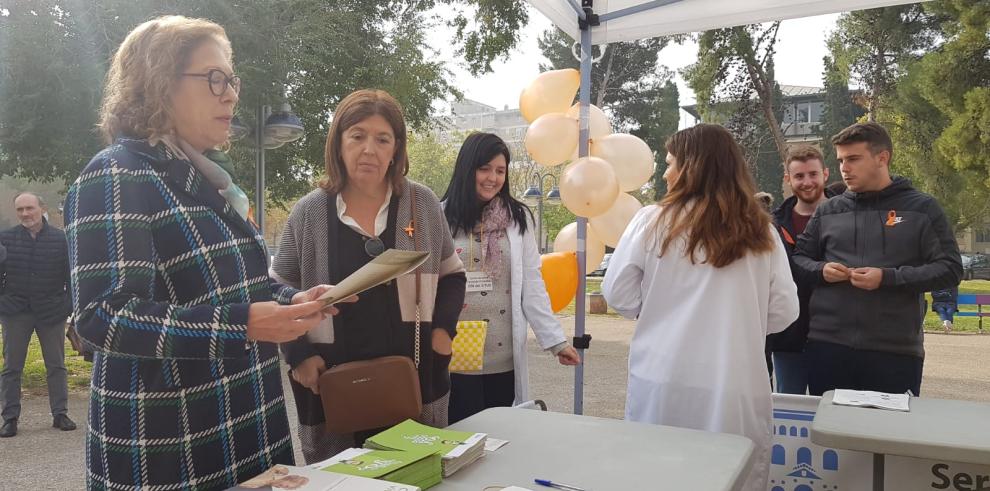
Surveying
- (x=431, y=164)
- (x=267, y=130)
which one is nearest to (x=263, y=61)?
(x=267, y=130)

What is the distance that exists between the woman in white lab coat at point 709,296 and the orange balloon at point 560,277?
141 centimetres

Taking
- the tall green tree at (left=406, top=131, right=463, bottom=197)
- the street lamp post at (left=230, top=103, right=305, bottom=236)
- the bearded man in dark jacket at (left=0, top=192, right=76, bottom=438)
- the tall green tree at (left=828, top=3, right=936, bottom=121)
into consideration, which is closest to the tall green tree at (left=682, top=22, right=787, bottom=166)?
the tall green tree at (left=828, top=3, right=936, bottom=121)

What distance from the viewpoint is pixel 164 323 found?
1227 mm

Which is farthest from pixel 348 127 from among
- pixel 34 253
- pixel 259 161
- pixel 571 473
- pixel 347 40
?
pixel 347 40

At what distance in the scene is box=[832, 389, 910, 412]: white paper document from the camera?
2150mm

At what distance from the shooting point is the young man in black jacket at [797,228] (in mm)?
3506

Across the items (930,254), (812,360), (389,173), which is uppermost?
(389,173)

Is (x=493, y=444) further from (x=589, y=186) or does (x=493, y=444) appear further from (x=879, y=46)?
(x=879, y=46)

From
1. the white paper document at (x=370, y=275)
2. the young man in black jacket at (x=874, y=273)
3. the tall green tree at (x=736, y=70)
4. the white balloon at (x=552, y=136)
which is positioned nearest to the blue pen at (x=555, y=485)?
the white paper document at (x=370, y=275)

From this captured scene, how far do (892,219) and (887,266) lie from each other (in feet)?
0.71

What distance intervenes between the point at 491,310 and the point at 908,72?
58.1ft

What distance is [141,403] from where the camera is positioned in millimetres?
1318

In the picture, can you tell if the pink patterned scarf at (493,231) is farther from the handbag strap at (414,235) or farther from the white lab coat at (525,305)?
the handbag strap at (414,235)

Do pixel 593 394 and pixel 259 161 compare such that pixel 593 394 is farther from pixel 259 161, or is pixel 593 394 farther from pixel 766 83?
pixel 766 83
